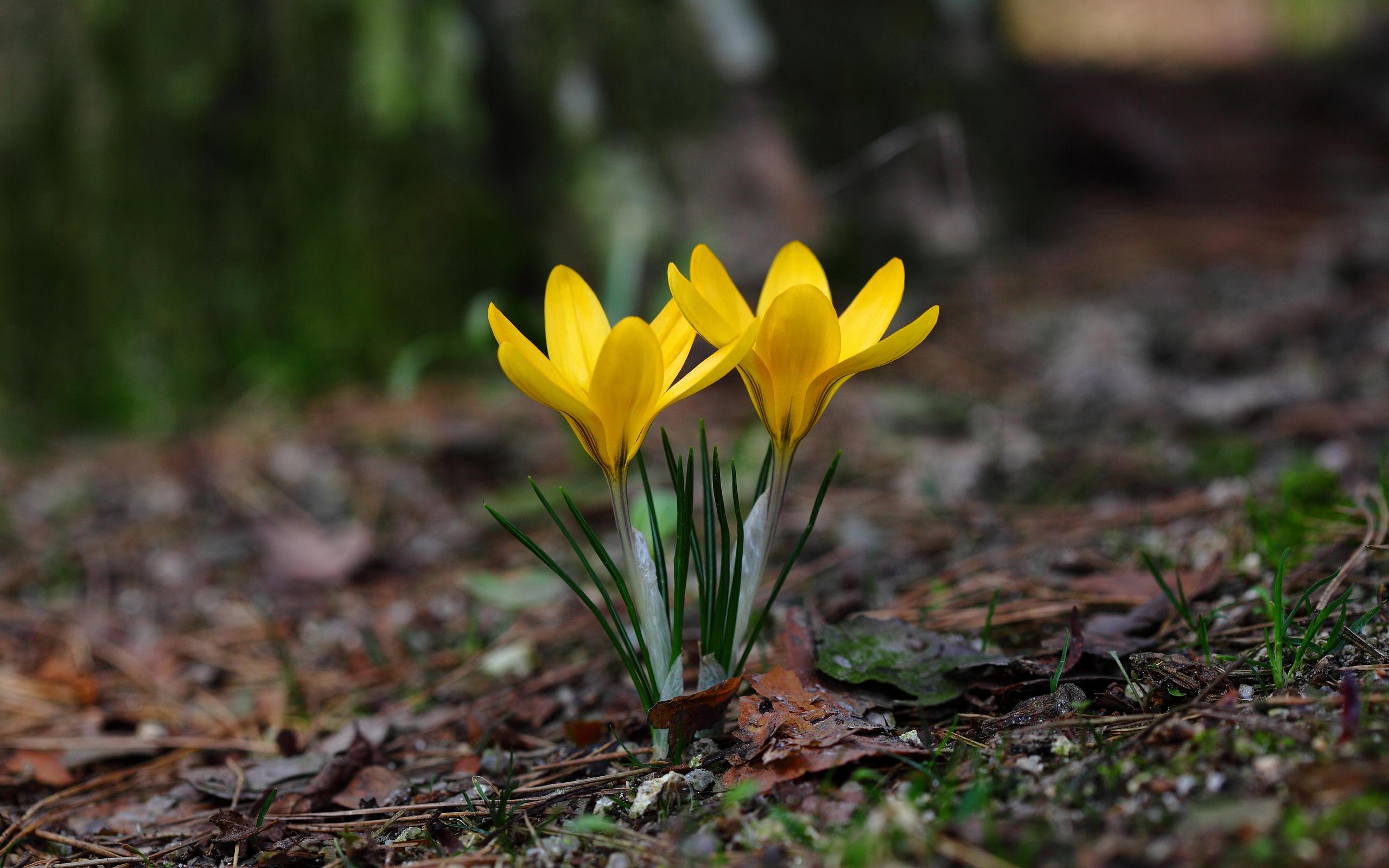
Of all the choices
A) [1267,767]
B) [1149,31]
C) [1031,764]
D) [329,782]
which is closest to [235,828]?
[329,782]

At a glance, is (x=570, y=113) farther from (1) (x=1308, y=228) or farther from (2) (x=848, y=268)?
(1) (x=1308, y=228)

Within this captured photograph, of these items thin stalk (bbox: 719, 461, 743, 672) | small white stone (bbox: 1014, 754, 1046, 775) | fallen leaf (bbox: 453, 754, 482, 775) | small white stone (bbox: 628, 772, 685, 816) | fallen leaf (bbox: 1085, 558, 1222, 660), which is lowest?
fallen leaf (bbox: 1085, 558, 1222, 660)

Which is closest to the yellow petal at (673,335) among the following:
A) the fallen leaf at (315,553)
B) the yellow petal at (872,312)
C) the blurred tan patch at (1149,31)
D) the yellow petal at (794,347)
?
the yellow petal at (794,347)

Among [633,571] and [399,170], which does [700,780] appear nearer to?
[633,571]

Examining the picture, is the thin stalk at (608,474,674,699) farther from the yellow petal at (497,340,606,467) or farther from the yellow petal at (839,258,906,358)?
the yellow petal at (839,258,906,358)

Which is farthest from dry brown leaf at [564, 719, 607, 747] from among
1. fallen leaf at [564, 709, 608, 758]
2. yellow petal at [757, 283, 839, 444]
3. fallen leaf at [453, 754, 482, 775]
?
yellow petal at [757, 283, 839, 444]

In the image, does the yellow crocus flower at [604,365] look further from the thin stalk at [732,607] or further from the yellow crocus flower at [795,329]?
the thin stalk at [732,607]
